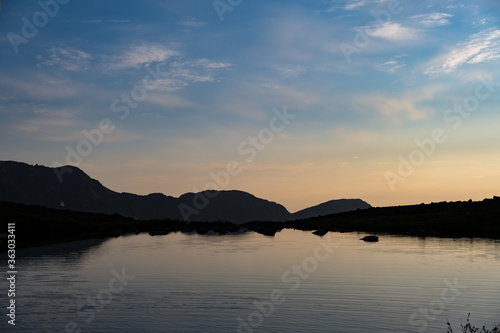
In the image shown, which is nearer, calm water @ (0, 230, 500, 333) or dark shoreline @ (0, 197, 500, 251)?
calm water @ (0, 230, 500, 333)

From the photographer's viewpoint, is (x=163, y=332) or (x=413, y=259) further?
(x=413, y=259)

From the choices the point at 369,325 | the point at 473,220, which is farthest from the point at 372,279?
the point at 473,220

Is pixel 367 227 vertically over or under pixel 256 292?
over

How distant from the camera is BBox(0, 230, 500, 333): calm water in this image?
74.9ft

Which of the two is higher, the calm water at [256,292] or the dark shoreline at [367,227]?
the dark shoreline at [367,227]

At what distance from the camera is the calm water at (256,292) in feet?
74.9

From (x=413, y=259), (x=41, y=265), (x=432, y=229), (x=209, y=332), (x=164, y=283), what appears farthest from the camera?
(x=432, y=229)

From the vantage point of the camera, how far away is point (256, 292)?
3022 cm

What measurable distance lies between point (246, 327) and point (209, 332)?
5.76ft

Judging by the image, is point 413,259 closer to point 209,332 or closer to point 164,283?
point 164,283

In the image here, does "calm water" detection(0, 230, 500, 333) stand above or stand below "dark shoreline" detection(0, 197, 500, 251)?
below

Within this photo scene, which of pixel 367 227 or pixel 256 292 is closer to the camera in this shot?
pixel 256 292

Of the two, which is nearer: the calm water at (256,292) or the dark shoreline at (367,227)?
the calm water at (256,292)

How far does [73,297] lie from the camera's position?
28.5 m
